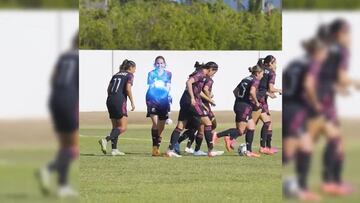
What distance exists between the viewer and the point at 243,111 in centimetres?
1102

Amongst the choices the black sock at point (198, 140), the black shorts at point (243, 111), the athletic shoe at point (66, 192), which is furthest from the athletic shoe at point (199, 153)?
the athletic shoe at point (66, 192)

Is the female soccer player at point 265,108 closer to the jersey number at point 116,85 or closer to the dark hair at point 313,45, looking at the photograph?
the jersey number at point 116,85

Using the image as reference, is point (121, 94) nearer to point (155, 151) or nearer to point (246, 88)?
point (155, 151)

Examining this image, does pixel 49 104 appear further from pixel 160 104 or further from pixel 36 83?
pixel 160 104

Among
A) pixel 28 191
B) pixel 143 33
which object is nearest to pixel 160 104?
pixel 28 191

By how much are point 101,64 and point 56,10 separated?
1863cm

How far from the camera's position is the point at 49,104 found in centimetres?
175

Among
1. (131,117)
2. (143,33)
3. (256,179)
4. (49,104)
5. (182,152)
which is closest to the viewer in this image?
(49,104)

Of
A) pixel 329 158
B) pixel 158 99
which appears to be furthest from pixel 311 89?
pixel 158 99

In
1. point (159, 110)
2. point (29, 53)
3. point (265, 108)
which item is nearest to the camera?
point (29, 53)

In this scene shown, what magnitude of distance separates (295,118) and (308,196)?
0.17 metres

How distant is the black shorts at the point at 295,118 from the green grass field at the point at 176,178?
3346 millimetres

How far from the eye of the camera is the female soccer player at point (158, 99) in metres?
10.9

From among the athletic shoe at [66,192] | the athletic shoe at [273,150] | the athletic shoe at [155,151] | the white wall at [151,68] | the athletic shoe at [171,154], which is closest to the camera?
the athletic shoe at [66,192]
